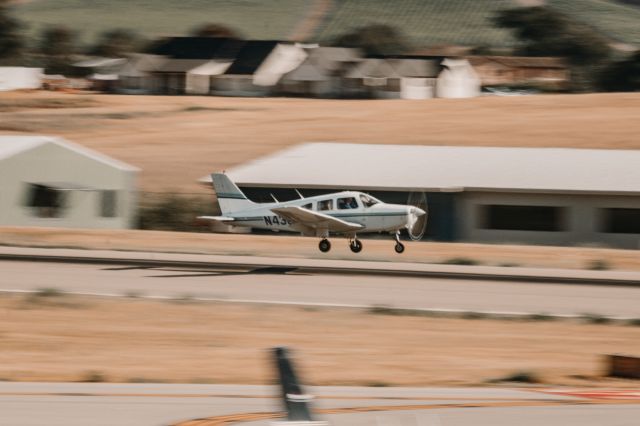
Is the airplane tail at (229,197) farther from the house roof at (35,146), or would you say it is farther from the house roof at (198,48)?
the house roof at (198,48)

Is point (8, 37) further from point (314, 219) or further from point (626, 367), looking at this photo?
point (626, 367)

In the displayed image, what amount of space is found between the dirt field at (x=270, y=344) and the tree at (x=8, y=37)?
107m

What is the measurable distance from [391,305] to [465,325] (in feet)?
8.64

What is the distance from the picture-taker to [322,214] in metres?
33.2

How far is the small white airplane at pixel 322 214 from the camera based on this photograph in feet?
109

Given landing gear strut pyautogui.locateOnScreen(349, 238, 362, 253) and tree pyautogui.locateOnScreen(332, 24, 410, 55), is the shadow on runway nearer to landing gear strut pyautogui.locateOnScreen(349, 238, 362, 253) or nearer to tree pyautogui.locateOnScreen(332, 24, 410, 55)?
landing gear strut pyautogui.locateOnScreen(349, 238, 362, 253)

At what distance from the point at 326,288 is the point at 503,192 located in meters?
15.9

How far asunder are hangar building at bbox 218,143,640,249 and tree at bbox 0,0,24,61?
290 ft

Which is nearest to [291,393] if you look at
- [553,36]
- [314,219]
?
[314,219]

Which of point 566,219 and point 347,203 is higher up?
point 347,203

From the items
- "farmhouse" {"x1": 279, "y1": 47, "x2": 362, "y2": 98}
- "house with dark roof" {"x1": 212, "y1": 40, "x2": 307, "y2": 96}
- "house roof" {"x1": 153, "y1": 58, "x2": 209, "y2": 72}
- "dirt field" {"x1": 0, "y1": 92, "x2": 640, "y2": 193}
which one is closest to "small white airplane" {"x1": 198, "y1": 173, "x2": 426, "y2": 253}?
"dirt field" {"x1": 0, "y1": 92, "x2": 640, "y2": 193}

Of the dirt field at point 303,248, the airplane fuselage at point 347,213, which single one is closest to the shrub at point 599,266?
the dirt field at point 303,248

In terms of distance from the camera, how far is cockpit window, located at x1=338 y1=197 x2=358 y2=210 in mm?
33656

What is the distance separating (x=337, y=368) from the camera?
A: 16.7m
